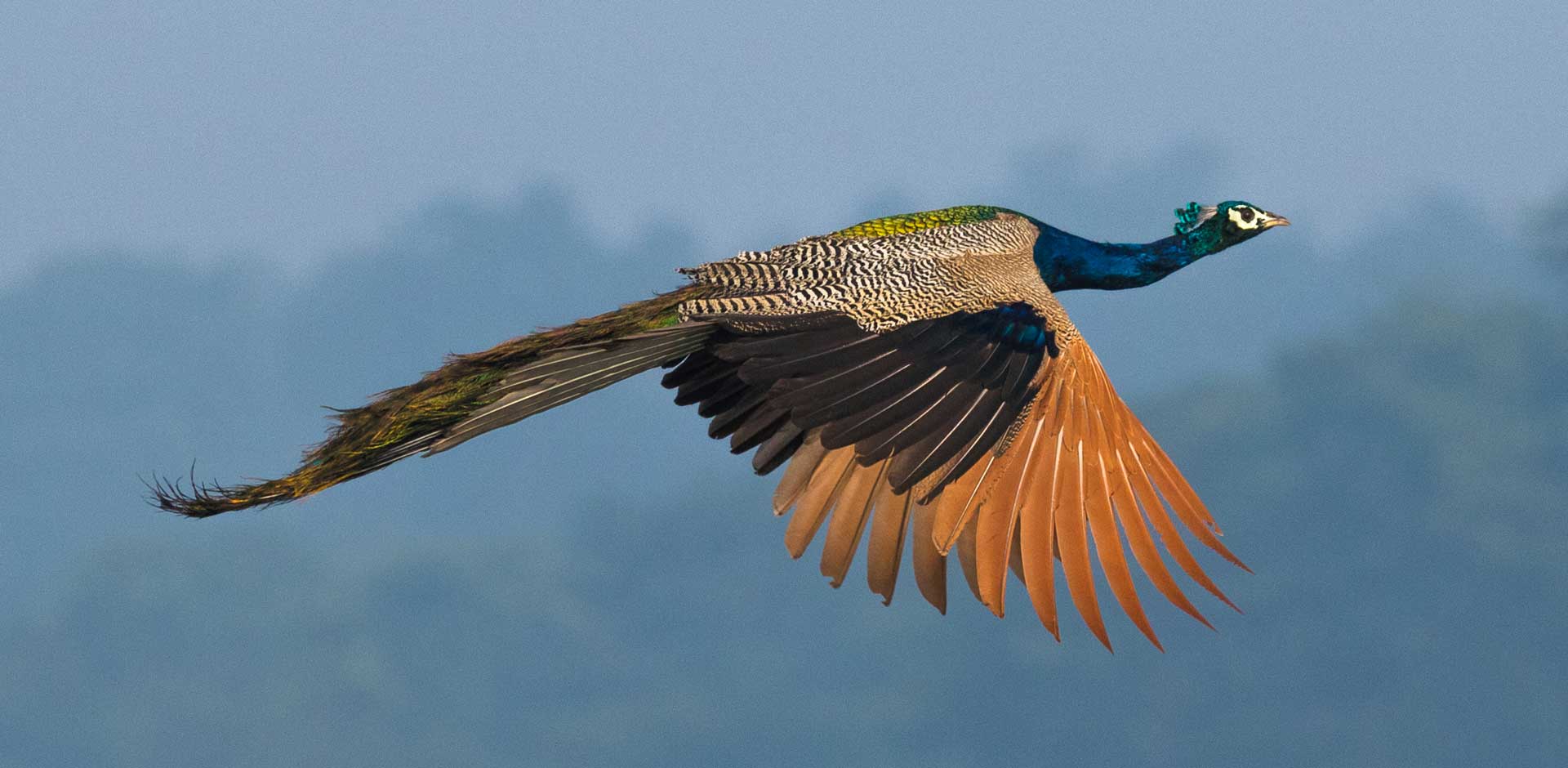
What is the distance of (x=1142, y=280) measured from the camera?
7.62 meters

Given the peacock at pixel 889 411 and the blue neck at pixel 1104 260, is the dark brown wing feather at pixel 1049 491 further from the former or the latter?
the blue neck at pixel 1104 260

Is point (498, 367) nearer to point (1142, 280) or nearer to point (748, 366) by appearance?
point (748, 366)

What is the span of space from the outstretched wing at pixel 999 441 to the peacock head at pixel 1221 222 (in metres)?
1.70

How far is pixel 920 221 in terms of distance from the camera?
7.08 metres

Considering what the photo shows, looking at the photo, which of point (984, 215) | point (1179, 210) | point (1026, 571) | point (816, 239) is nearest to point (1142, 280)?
point (1179, 210)

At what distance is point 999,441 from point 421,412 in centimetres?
211

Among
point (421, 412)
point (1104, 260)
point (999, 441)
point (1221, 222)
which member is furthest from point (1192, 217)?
point (421, 412)

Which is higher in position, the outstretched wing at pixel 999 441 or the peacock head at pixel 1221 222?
the peacock head at pixel 1221 222

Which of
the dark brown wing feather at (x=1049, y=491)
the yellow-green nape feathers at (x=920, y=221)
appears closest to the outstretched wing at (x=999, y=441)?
the dark brown wing feather at (x=1049, y=491)

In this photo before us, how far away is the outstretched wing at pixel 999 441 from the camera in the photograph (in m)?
5.80

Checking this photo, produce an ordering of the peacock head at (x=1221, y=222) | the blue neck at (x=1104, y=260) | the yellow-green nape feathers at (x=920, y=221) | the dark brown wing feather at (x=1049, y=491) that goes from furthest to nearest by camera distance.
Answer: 1. the peacock head at (x=1221, y=222)
2. the blue neck at (x=1104, y=260)
3. the yellow-green nape feathers at (x=920, y=221)
4. the dark brown wing feather at (x=1049, y=491)

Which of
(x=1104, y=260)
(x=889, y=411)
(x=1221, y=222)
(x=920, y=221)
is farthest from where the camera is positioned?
(x=1221, y=222)

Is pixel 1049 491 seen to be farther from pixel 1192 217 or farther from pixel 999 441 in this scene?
pixel 1192 217

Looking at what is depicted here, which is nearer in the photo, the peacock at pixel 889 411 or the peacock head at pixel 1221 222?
the peacock at pixel 889 411
